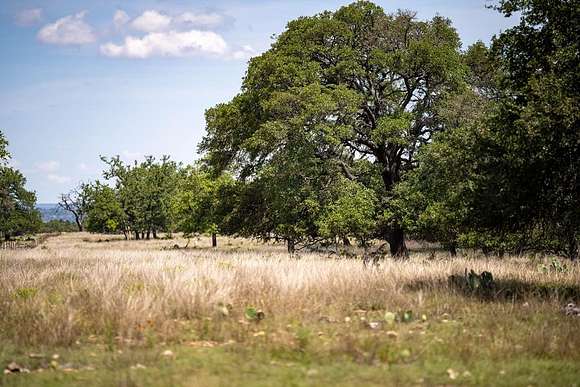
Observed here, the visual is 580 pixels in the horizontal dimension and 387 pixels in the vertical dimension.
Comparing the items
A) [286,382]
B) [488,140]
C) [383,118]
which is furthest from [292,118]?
[286,382]

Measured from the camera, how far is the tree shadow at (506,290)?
10.8m

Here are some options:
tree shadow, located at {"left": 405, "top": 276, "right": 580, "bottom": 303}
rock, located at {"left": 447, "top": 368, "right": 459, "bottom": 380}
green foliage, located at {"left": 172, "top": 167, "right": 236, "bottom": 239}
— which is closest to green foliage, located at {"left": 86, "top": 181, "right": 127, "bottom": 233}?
green foliage, located at {"left": 172, "top": 167, "right": 236, "bottom": 239}

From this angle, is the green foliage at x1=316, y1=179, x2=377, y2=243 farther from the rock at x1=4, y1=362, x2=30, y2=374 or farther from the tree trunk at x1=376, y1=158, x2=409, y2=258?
the rock at x1=4, y1=362, x2=30, y2=374

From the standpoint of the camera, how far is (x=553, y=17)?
11.4 metres

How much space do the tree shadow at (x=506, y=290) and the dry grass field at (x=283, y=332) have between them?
0.20ft

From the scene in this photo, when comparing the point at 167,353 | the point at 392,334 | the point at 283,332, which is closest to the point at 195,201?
the point at 283,332

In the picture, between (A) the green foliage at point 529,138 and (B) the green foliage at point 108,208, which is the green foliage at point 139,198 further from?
(A) the green foliage at point 529,138

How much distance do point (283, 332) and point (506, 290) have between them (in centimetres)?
605

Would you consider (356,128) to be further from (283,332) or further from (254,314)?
(283,332)

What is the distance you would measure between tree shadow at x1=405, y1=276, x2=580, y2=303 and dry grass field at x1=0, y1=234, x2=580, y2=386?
61 millimetres

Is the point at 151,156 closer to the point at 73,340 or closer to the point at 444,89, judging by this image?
the point at 444,89

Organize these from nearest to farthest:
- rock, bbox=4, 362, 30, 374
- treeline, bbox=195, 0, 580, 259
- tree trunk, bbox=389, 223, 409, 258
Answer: rock, bbox=4, 362, 30, 374, treeline, bbox=195, 0, 580, 259, tree trunk, bbox=389, 223, 409, 258

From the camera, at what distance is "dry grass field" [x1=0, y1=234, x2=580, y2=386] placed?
6.40 meters

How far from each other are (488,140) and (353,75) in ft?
42.1
